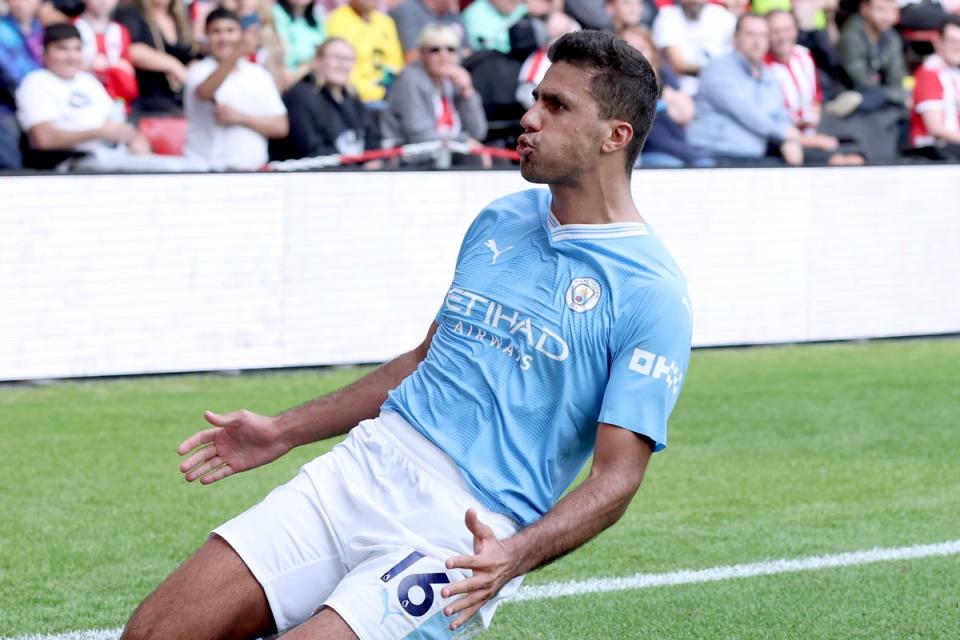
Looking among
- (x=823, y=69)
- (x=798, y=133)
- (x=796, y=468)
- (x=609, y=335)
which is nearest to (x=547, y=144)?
(x=609, y=335)

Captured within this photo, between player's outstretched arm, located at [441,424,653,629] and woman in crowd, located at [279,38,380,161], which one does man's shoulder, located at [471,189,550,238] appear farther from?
woman in crowd, located at [279,38,380,161]

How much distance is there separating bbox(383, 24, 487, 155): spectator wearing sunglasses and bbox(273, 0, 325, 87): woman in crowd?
999 millimetres

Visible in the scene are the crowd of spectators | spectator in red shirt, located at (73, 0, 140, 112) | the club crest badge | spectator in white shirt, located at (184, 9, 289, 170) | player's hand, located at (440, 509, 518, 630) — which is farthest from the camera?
spectator in red shirt, located at (73, 0, 140, 112)

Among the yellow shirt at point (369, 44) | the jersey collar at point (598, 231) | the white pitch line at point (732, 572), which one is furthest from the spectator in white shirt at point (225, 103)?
the jersey collar at point (598, 231)

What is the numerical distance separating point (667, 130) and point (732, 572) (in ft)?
22.5

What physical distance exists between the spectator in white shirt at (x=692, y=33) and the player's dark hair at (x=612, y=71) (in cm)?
1036

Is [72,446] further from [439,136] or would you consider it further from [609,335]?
[609,335]

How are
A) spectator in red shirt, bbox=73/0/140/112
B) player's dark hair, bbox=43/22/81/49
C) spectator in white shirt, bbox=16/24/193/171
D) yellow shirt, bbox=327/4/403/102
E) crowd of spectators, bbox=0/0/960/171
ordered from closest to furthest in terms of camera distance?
1. spectator in white shirt, bbox=16/24/193/171
2. player's dark hair, bbox=43/22/81/49
3. crowd of spectators, bbox=0/0/960/171
4. spectator in red shirt, bbox=73/0/140/112
5. yellow shirt, bbox=327/4/403/102

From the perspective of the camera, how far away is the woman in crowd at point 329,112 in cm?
1165

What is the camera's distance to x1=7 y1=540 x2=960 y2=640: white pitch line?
20.5 ft

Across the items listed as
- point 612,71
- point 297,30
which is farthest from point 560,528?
point 297,30

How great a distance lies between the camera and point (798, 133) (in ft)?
45.0

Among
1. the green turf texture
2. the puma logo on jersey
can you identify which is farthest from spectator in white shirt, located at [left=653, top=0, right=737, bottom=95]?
the puma logo on jersey

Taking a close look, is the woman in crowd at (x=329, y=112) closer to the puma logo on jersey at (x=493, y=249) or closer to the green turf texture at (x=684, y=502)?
the green turf texture at (x=684, y=502)
